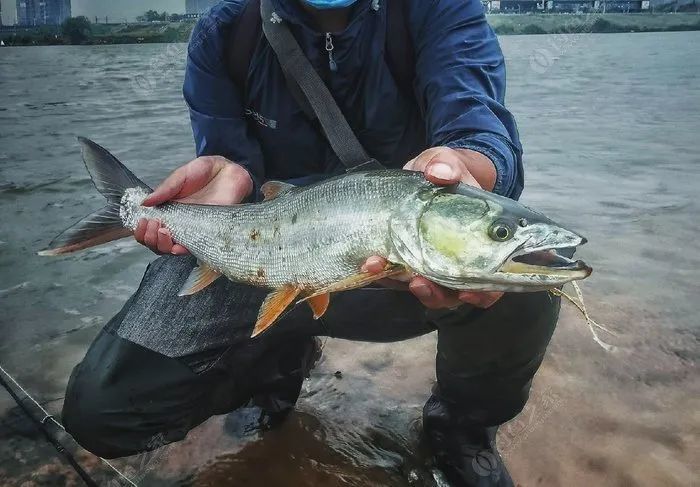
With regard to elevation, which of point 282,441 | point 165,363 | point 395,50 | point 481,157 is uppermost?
point 395,50

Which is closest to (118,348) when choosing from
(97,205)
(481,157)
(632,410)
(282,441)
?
(282,441)

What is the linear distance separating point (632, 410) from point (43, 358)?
3533 millimetres

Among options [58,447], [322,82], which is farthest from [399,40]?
[58,447]

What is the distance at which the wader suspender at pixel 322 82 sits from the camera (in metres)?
3.22

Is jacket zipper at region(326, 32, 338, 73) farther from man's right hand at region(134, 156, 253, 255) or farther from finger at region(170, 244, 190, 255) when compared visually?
finger at region(170, 244, 190, 255)

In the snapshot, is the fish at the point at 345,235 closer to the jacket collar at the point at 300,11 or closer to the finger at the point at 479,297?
the finger at the point at 479,297

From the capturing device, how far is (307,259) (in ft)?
8.96

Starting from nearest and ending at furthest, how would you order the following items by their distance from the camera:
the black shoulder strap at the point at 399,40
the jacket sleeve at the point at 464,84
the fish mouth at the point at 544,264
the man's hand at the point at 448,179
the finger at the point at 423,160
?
the fish mouth at the point at 544,264 < the man's hand at the point at 448,179 < the finger at the point at 423,160 < the jacket sleeve at the point at 464,84 < the black shoulder strap at the point at 399,40

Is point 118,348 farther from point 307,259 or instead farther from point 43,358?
point 43,358

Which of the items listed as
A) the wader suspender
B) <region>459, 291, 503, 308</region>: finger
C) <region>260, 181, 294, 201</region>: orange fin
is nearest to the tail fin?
<region>260, 181, 294, 201</region>: orange fin

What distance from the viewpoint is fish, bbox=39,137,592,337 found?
2207 mm

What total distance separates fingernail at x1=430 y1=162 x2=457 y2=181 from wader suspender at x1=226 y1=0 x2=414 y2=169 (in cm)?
86

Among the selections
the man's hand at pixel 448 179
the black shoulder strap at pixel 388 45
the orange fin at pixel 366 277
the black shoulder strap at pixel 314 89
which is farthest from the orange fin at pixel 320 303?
the black shoulder strap at pixel 388 45

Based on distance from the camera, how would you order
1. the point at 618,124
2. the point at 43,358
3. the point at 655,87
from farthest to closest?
1. the point at 655,87
2. the point at 618,124
3. the point at 43,358
